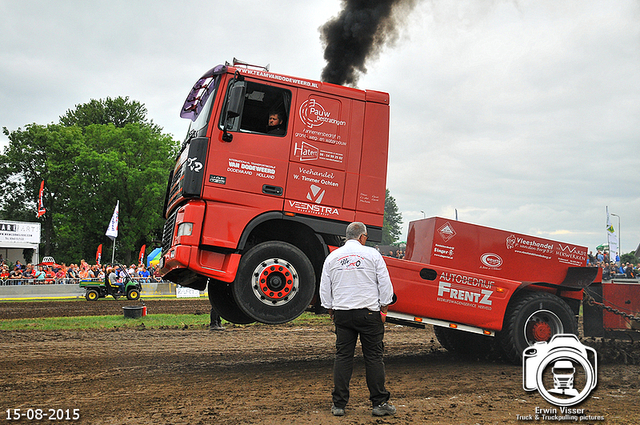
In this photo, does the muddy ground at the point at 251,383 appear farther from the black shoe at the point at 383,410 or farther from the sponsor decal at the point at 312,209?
the sponsor decal at the point at 312,209

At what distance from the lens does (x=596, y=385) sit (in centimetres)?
629

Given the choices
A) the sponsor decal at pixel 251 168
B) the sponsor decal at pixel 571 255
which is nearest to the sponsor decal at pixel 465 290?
the sponsor decal at pixel 571 255

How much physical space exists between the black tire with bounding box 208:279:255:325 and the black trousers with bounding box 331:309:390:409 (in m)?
2.56

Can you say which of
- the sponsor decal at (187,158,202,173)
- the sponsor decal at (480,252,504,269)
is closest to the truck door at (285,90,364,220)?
the sponsor decal at (187,158,202,173)

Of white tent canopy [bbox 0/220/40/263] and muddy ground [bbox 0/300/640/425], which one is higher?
white tent canopy [bbox 0/220/40/263]

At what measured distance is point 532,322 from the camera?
7516 mm

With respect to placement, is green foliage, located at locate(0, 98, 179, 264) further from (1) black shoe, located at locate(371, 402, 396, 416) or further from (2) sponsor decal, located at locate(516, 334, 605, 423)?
(1) black shoe, located at locate(371, 402, 396, 416)

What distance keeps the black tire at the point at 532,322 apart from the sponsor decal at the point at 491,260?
0.68 m

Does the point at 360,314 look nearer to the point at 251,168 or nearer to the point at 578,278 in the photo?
the point at 251,168

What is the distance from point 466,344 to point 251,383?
4306 millimetres

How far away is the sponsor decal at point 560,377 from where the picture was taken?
4957mm

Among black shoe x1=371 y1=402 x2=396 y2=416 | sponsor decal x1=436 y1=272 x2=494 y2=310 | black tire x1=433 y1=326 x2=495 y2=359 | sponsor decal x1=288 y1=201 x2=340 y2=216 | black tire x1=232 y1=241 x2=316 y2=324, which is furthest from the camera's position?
black tire x1=433 y1=326 x2=495 y2=359

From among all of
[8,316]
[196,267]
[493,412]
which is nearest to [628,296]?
[493,412]

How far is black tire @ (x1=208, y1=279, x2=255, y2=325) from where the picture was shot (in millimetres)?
7207
